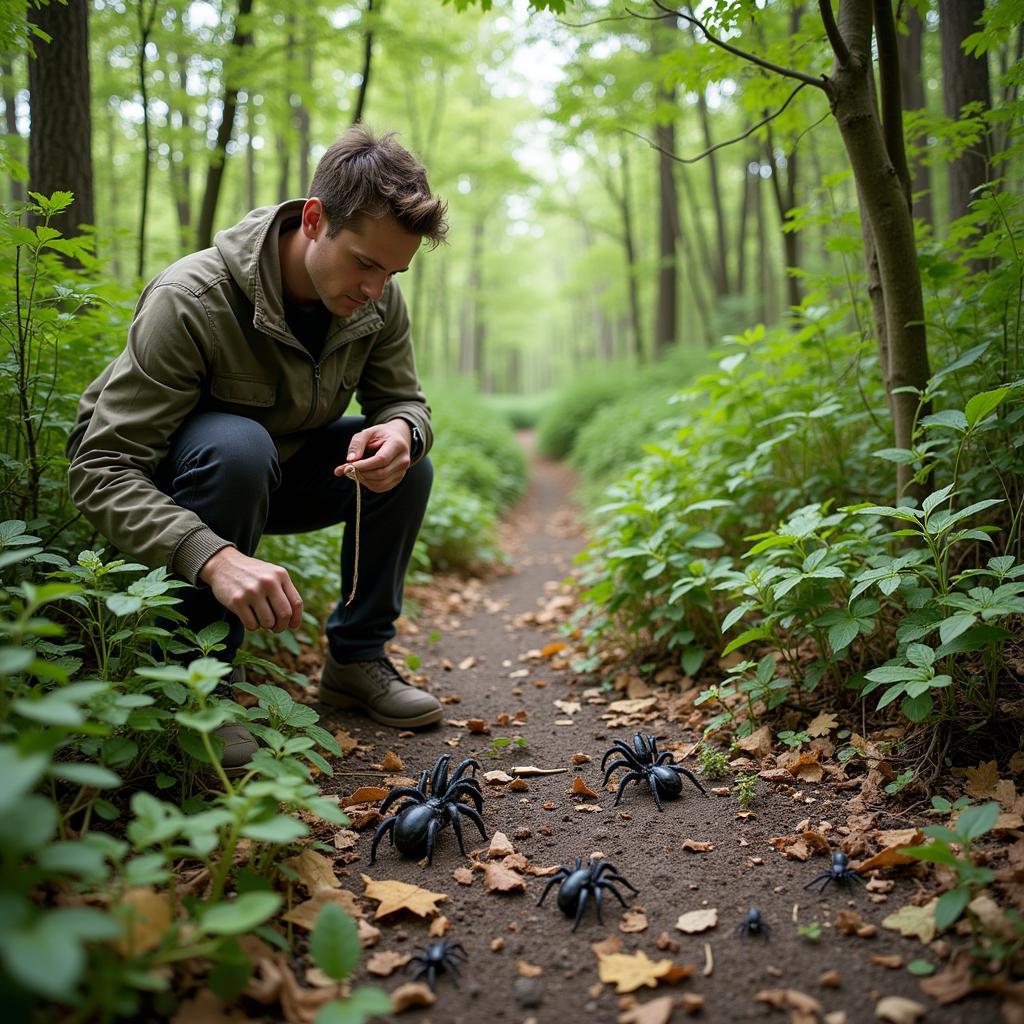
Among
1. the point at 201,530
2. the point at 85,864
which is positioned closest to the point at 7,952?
the point at 85,864

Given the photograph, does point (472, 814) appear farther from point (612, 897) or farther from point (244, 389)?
point (244, 389)

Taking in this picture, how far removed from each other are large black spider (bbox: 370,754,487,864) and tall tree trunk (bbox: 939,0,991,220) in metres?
3.93

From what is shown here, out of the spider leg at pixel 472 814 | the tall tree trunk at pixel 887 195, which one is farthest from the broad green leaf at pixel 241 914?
the tall tree trunk at pixel 887 195

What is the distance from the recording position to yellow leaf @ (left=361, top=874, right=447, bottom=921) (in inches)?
70.4

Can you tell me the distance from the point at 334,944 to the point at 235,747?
93 cm

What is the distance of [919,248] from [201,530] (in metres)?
3.37

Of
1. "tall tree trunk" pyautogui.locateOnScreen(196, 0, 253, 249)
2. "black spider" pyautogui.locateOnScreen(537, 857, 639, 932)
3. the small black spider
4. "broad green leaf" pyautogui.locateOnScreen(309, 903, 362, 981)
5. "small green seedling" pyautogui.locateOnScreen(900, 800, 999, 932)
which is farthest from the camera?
"tall tree trunk" pyautogui.locateOnScreen(196, 0, 253, 249)

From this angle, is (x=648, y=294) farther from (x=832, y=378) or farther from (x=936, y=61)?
(x=832, y=378)

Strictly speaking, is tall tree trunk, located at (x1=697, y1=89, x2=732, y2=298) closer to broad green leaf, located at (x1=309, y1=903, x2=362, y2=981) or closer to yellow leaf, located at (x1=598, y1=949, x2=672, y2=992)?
yellow leaf, located at (x1=598, y1=949, x2=672, y2=992)

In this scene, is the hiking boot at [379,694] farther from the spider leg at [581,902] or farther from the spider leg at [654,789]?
the spider leg at [581,902]

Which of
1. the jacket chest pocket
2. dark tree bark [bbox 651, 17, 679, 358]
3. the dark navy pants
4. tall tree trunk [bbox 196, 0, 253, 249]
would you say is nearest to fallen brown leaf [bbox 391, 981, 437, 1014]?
the dark navy pants

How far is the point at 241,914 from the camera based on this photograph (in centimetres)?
123

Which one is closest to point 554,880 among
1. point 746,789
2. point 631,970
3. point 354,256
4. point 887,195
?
point 631,970

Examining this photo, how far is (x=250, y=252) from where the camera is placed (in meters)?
2.46
